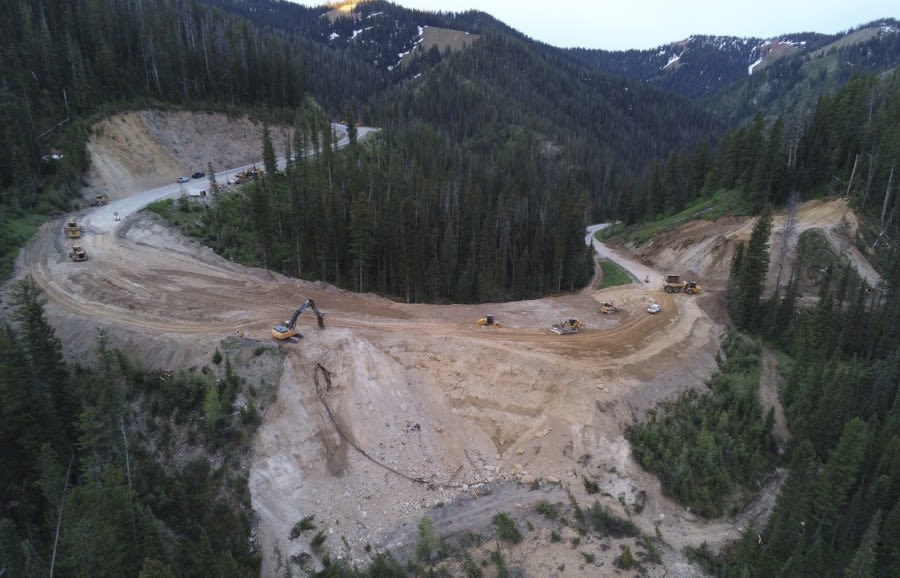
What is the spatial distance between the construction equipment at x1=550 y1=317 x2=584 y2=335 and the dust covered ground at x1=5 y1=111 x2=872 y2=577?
943 mm

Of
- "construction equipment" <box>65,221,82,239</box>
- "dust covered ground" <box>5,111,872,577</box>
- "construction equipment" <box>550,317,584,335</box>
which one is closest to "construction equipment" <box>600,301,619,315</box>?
"dust covered ground" <box>5,111,872,577</box>

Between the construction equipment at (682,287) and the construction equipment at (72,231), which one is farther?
the construction equipment at (682,287)

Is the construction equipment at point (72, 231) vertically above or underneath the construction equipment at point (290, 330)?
above

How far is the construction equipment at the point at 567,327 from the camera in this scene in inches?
1866

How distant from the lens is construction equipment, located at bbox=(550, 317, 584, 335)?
4741 centimetres

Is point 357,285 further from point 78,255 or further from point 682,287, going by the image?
point 682,287

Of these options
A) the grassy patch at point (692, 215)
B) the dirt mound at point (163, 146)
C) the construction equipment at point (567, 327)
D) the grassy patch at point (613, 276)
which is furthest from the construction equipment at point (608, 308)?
the dirt mound at point (163, 146)

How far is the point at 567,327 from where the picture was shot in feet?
157

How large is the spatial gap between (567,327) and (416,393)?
1705 cm

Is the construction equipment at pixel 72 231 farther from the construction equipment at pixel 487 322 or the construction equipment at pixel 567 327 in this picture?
the construction equipment at pixel 567 327

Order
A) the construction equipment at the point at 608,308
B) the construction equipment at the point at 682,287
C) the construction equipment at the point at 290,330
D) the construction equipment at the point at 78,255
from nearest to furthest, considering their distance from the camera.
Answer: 1. the construction equipment at the point at 290,330
2. the construction equipment at the point at 78,255
3. the construction equipment at the point at 608,308
4. the construction equipment at the point at 682,287

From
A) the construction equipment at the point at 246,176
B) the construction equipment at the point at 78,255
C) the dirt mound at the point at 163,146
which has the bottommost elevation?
the construction equipment at the point at 78,255

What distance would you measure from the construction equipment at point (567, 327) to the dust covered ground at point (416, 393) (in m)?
0.94

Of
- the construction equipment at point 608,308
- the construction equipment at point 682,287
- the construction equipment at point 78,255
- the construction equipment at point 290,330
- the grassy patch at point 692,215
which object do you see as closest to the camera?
the construction equipment at point 290,330
